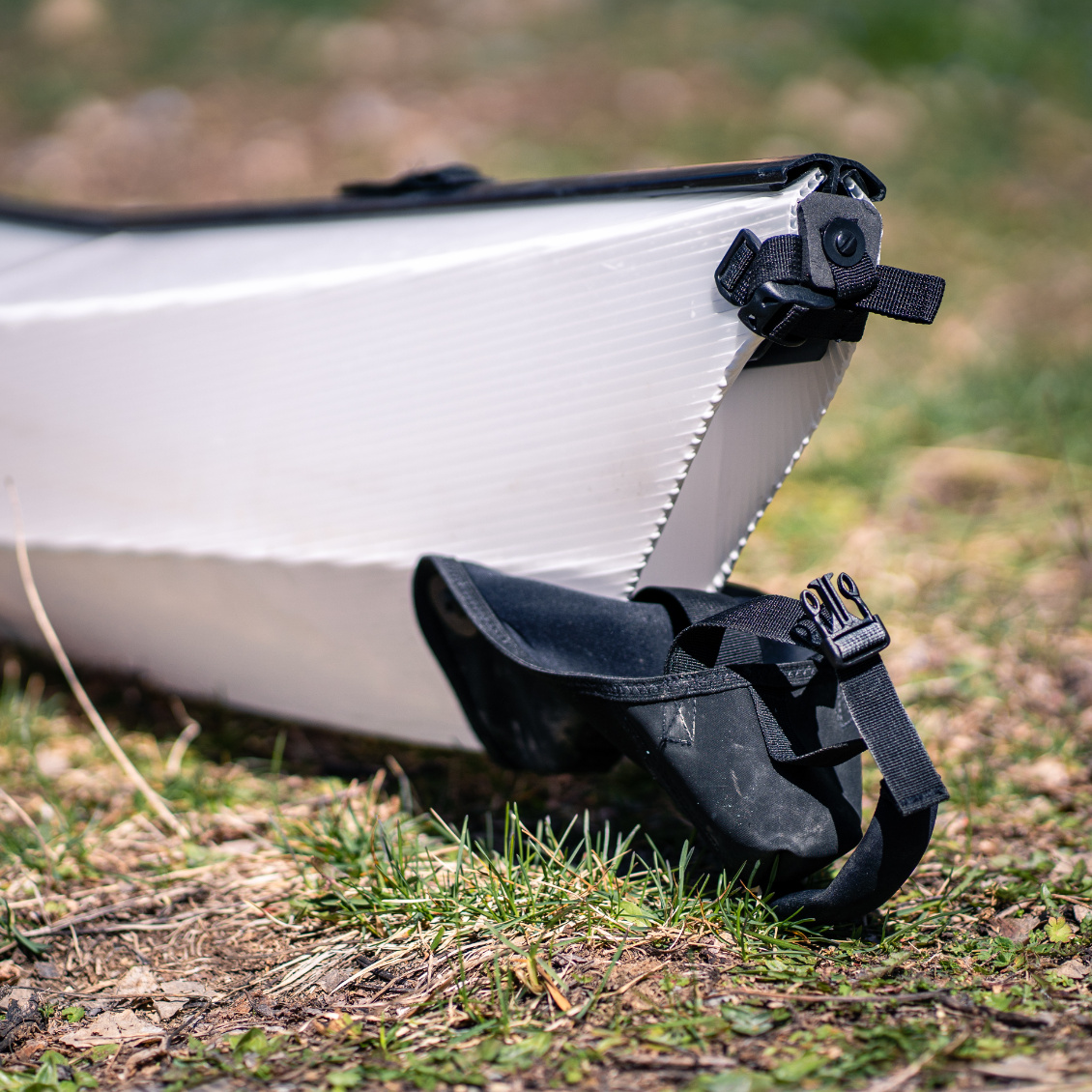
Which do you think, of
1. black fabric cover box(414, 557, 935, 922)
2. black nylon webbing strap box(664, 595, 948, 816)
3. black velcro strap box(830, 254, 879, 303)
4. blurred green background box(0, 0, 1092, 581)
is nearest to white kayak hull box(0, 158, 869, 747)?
black velcro strap box(830, 254, 879, 303)

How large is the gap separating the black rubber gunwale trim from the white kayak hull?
0.07 ft

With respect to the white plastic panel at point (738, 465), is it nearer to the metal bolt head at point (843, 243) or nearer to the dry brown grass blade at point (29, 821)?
the metal bolt head at point (843, 243)

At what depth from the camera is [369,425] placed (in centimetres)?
173

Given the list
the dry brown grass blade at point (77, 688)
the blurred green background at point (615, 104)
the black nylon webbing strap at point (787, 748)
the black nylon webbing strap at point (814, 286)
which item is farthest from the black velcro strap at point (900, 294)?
the blurred green background at point (615, 104)

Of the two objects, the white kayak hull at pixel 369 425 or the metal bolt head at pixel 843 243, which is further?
the white kayak hull at pixel 369 425

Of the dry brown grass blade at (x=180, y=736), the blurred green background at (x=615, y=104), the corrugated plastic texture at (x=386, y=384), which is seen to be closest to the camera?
the corrugated plastic texture at (x=386, y=384)

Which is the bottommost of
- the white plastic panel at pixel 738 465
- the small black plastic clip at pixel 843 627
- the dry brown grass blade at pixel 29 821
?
the dry brown grass blade at pixel 29 821

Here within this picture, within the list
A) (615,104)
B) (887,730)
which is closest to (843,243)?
(887,730)

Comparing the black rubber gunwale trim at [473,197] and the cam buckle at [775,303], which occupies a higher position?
the black rubber gunwale trim at [473,197]

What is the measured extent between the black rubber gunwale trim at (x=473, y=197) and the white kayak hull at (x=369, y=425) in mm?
21

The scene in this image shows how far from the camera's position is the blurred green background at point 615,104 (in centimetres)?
651

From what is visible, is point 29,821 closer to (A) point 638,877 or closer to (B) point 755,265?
(A) point 638,877

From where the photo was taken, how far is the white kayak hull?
1.53 metres

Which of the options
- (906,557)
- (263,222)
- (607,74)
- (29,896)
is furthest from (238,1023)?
(607,74)
